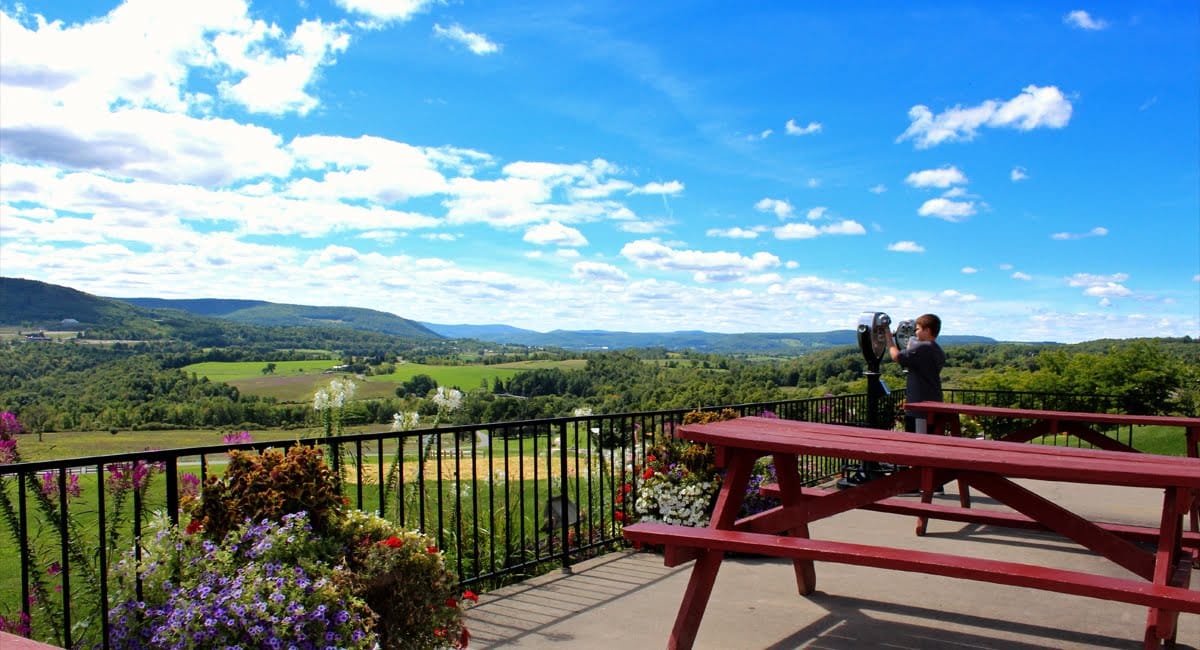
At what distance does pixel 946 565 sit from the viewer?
2910 millimetres

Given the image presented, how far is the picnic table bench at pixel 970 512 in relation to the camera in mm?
2836

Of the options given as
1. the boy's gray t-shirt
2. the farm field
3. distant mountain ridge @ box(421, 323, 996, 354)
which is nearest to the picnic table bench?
the boy's gray t-shirt

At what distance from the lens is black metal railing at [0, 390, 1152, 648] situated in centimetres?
297

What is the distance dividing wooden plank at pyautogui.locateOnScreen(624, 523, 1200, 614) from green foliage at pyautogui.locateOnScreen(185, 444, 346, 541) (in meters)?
1.33

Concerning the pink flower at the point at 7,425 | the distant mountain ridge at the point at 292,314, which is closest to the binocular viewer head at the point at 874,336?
Answer: the pink flower at the point at 7,425

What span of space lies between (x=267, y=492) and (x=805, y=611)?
269 centimetres

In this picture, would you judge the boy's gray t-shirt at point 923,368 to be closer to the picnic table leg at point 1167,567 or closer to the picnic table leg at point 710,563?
the picnic table leg at point 1167,567

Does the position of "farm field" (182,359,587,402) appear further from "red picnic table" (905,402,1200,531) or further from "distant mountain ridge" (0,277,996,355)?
"red picnic table" (905,402,1200,531)

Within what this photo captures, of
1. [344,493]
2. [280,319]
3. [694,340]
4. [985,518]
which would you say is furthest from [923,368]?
[694,340]

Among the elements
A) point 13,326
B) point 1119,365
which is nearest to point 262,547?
point 1119,365

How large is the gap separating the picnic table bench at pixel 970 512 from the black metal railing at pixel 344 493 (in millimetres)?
1337

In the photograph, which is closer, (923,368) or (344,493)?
(344,493)

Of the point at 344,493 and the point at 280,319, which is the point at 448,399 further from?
the point at 280,319

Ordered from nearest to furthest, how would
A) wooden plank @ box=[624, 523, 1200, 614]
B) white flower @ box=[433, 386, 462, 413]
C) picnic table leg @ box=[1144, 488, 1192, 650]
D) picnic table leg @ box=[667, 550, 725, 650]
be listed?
wooden plank @ box=[624, 523, 1200, 614] → picnic table leg @ box=[1144, 488, 1192, 650] → picnic table leg @ box=[667, 550, 725, 650] → white flower @ box=[433, 386, 462, 413]
